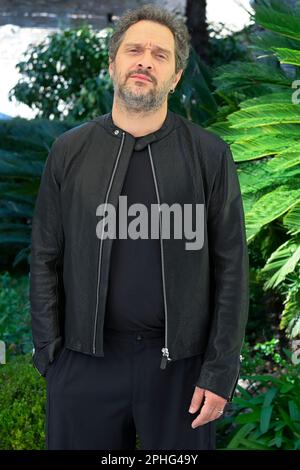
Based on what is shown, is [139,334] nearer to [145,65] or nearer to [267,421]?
[145,65]

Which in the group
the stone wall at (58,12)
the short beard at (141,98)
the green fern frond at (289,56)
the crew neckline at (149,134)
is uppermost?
the stone wall at (58,12)

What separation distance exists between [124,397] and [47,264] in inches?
18.0

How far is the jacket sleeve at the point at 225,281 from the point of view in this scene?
2.55 meters

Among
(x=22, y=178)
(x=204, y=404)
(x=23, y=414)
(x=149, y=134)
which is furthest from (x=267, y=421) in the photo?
(x=22, y=178)

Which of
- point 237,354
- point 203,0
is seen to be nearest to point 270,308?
point 237,354

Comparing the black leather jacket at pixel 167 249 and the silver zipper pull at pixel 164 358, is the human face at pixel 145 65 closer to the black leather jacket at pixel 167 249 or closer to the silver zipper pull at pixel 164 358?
the black leather jacket at pixel 167 249

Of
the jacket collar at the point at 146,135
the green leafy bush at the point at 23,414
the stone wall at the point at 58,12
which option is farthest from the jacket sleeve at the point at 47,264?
the stone wall at the point at 58,12

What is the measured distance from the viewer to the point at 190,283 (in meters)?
2.55

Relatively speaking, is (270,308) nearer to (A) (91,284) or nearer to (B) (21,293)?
(B) (21,293)

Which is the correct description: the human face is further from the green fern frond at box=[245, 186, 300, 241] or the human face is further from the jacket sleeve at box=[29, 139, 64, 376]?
the green fern frond at box=[245, 186, 300, 241]

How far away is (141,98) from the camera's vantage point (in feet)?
8.21

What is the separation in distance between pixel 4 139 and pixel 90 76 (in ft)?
11.6

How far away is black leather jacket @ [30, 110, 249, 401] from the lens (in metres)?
2.54

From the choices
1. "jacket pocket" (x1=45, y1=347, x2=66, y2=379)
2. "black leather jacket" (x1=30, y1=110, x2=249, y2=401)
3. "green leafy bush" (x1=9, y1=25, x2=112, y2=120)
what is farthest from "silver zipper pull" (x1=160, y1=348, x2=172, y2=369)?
"green leafy bush" (x1=9, y1=25, x2=112, y2=120)
